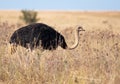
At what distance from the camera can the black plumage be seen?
375 inches

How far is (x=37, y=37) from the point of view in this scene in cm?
966

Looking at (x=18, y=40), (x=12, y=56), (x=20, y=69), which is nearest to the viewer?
(x=20, y=69)

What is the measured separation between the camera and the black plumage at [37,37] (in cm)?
952

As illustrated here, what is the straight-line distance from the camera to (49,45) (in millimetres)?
9688

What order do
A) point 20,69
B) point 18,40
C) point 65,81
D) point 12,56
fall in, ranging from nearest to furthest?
point 65,81, point 20,69, point 12,56, point 18,40

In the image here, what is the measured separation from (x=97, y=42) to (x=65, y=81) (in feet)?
12.1

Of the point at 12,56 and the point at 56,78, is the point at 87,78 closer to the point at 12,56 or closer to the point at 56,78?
the point at 56,78

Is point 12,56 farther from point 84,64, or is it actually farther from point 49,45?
point 49,45

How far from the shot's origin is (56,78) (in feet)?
21.8

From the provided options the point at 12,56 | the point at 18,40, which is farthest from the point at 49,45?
the point at 12,56

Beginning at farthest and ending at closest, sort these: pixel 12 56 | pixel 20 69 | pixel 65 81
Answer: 1. pixel 12 56
2. pixel 20 69
3. pixel 65 81

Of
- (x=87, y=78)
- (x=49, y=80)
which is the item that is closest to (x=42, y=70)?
(x=49, y=80)

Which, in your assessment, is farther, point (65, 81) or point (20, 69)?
point (20, 69)

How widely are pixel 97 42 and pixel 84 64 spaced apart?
2.80m
